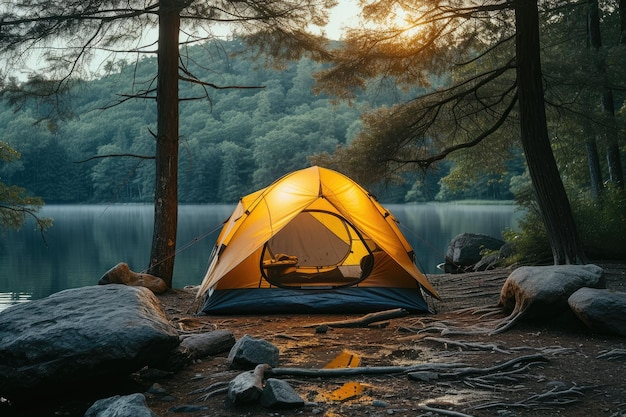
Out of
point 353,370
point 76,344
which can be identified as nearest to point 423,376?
point 353,370

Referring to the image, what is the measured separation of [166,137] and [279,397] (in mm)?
6604

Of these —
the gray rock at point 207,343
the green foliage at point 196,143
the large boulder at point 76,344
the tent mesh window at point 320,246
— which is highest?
the green foliage at point 196,143

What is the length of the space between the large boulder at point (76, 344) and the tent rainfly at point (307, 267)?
2.98 meters

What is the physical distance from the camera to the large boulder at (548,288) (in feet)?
20.9

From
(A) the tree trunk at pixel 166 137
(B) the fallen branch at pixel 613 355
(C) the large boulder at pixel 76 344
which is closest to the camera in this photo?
(C) the large boulder at pixel 76 344

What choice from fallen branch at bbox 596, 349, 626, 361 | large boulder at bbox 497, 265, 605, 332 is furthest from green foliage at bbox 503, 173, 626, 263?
fallen branch at bbox 596, 349, 626, 361

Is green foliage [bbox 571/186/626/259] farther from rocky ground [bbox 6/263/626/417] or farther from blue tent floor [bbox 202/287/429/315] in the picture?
rocky ground [bbox 6/263/626/417]

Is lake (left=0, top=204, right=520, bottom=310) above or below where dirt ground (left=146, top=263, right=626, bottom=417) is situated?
above

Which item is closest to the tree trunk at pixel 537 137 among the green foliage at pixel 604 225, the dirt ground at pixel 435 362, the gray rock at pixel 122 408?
the dirt ground at pixel 435 362

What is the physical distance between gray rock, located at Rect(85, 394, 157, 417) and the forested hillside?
191 feet

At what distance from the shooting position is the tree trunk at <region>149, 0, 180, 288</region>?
9.95 meters

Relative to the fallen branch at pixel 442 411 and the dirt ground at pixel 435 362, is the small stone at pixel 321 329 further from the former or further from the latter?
the fallen branch at pixel 442 411

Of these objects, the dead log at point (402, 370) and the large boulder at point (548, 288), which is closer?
the dead log at point (402, 370)

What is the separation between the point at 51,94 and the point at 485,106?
7114 millimetres
